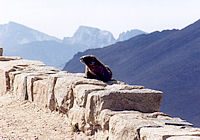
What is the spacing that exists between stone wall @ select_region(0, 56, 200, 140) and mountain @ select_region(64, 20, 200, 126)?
94.7 ft

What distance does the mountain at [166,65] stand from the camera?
3947cm

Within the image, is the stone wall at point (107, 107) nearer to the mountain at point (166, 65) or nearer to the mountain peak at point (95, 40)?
the mountain at point (166, 65)

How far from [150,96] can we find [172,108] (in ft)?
114

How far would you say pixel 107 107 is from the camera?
415cm

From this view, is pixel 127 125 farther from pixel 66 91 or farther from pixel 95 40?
pixel 95 40

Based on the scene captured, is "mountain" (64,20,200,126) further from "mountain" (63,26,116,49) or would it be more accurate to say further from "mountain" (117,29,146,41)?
"mountain" (63,26,116,49)

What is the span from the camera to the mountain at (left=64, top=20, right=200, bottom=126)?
Answer: 3947cm

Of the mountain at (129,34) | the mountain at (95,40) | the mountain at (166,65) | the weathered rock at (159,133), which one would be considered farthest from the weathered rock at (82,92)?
the mountain at (95,40)

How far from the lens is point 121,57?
61031 millimetres

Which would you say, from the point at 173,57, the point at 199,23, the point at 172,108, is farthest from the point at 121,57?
the point at 172,108

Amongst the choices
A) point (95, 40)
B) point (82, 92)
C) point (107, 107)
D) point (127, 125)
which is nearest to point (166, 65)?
point (82, 92)

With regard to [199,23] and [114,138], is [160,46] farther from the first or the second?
[114,138]

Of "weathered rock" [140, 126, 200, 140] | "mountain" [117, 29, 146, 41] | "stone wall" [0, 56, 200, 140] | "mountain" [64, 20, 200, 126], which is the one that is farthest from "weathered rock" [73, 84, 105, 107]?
"mountain" [117, 29, 146, 41]

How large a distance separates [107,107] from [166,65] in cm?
4752
